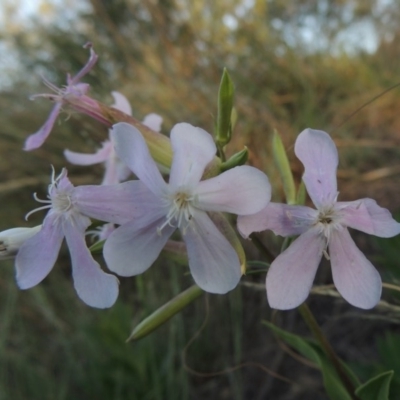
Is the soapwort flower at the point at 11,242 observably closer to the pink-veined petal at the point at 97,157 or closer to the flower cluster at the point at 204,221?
the flower cluster at the point at 204,221

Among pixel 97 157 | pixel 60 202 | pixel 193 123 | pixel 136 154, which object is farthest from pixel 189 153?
pixel 193 123

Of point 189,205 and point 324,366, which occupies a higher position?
point 189,205

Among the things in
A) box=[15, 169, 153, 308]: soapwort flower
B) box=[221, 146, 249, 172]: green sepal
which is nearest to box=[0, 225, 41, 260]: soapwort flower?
box=[15, 169, 153, 308]: soapwort flower

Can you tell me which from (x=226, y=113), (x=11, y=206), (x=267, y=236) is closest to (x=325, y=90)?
(x=267, y=236)

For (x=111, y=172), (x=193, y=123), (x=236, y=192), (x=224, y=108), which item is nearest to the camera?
(x=236, y=192)

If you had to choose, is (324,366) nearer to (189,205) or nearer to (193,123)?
(189,205)

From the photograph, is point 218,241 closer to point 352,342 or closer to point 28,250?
point 28,250

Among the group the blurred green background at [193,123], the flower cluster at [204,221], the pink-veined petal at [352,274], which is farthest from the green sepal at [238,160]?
the blurred green background at [193,123]

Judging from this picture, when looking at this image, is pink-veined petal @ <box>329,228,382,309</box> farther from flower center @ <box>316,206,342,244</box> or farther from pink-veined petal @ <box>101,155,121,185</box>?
pink-veined petal @ <box>101,155,121,185</box>
